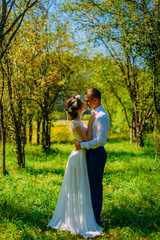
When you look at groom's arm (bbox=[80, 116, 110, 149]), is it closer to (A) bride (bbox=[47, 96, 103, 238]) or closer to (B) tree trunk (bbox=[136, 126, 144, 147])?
(A) bride (bbox=[47, 96, 103, 238])

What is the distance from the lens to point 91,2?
8.45m

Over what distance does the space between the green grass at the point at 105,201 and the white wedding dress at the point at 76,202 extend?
18 cm

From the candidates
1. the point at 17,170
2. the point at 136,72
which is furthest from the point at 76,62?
the point at 17,170

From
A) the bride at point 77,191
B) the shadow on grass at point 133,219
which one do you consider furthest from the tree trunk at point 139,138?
the bride at point 77,191

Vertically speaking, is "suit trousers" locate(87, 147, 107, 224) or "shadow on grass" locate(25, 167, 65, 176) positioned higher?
"suit trousers" locate(87, 147, 107, 224)

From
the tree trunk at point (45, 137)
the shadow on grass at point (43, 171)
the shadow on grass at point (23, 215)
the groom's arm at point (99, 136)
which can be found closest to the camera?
the groom's arm at point (99, 136)

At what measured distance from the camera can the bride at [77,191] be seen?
4004mm

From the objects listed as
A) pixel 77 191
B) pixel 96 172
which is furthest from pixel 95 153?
pixel 77 191

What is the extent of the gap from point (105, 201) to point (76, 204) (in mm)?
1583

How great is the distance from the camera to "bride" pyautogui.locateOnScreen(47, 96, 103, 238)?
158 inches

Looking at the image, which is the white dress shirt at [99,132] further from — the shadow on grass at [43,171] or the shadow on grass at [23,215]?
the shadow on grass at [43,171]

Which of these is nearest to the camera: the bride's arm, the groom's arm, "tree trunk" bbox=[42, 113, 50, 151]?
the groom's arm

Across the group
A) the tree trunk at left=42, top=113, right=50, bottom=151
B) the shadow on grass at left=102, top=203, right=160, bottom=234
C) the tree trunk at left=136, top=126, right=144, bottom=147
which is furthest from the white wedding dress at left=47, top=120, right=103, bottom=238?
the tree trunk at left=136, top=126, right=144, bottom=147

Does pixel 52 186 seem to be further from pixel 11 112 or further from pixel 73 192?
pixel 11 112
